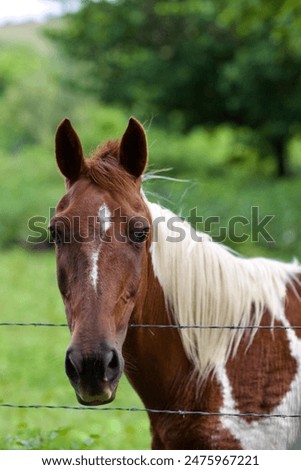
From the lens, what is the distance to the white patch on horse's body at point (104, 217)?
9.34 ft

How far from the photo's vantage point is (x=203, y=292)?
11.0 ft

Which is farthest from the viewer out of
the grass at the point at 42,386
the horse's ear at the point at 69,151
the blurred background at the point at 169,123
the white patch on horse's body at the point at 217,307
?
the blurred background at the point at 169,123

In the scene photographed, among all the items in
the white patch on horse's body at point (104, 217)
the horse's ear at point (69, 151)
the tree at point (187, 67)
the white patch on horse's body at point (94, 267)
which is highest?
the tree at point (187, 67)

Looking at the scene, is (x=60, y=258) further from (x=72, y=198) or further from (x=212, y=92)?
(x=212, y=92)

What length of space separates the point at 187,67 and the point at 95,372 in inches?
777

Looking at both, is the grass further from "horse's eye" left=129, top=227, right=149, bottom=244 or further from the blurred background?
"horse's eye" left=129, top=227, right=149, bottom=244

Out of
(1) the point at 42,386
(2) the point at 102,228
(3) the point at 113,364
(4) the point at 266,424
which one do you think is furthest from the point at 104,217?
(1) the point at 42,386

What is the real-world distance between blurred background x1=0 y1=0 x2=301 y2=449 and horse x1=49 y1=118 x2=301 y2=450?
3.67m

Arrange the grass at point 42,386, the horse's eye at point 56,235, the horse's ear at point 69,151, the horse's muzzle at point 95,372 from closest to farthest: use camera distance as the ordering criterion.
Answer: the horse's muzzle at point 95,372 < the horse's eye at point 56,235 < the horse's ear at point 69,151 < the grass at point 42,386

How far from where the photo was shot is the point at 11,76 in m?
47.4

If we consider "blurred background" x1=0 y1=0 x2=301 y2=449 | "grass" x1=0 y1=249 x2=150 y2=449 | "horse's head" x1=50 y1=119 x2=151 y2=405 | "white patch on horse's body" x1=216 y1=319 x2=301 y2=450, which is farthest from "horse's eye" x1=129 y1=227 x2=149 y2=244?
"blurred background" x1=0 y1=0 x2=301 y2=449

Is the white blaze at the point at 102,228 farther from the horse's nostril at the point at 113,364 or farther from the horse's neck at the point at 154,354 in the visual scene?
the horse's neck at the point at 154,354

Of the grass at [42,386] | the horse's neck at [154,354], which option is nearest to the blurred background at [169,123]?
the grass at [42,386]
